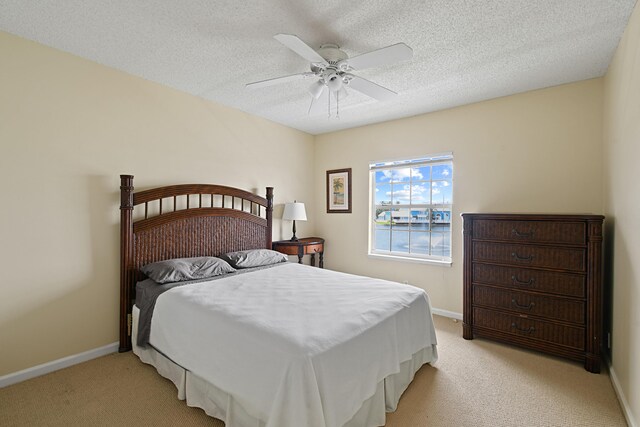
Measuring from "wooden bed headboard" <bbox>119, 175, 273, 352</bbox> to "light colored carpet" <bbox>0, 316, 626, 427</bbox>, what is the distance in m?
0.57

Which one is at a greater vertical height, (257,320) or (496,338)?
(257,320)

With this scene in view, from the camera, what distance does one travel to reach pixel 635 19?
1840 millimetres

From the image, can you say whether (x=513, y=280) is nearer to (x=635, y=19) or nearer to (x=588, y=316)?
(x=588, y=316)

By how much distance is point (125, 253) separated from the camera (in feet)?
8.86

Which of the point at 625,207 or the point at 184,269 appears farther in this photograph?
the point at 184,269

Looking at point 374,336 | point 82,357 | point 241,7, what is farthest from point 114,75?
point 374,336

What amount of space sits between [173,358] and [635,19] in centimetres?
367

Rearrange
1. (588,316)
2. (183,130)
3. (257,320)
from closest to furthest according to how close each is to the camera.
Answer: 1. (257,320)
2. (588,316)
3. (183,130)

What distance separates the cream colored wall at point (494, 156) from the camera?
9.42ft

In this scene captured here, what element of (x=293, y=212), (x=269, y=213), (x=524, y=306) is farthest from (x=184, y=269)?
(x=524, y=306)

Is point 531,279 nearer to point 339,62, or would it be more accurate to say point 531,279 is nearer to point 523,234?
point 523,234

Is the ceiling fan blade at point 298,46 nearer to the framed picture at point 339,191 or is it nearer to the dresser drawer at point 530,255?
the dresser drawer at point 530,255

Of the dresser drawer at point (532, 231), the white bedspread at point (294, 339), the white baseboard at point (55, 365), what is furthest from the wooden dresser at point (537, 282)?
the white baseboard at point (55, 365)

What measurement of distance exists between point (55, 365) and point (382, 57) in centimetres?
337
